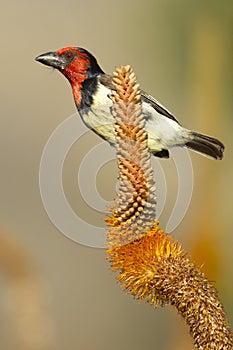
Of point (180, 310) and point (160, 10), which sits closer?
point (180, 310)

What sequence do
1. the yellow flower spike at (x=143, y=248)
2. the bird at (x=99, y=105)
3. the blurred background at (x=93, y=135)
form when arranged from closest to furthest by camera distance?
1. the yellow flower spike at (x=143, y=248)
2. the bird at (x=99, y=105)
3. the blurred background at (x=93, y=135)

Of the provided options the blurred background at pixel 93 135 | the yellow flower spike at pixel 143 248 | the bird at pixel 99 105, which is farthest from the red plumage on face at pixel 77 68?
the blurred background at pixel 93 135

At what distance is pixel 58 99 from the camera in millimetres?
1908

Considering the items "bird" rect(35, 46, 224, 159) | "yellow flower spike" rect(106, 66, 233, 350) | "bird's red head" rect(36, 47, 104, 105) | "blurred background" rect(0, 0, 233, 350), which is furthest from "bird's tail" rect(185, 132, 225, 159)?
"blurred background" rect(0, 0, 233, 350)

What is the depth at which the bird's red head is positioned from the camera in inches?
30.5

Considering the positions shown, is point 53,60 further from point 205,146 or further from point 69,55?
point 205,146

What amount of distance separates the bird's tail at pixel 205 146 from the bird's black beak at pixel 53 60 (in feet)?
0.52

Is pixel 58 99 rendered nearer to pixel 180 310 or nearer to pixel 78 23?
pixel 78 23

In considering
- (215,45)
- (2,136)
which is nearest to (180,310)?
(215,45)

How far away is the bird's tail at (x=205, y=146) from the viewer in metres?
0.84

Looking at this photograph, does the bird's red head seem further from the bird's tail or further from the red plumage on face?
the bird's tail

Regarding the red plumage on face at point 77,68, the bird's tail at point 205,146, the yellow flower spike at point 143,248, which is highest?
the red plumage on face at point 77,68

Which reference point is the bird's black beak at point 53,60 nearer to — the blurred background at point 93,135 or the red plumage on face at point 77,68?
the red plumage on face at point 77,68

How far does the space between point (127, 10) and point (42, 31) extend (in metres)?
0.35
